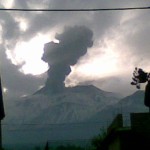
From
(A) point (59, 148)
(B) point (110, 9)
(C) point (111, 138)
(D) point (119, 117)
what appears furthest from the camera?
(A) point (59, 148)

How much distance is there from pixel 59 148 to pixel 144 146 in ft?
391

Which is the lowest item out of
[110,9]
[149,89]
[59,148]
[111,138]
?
[59,148]

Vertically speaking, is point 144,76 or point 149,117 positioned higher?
point 144,76

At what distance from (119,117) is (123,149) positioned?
5411 millimetres

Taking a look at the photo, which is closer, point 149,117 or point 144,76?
point 149,117

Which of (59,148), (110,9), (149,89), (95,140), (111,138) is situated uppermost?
(110,9)

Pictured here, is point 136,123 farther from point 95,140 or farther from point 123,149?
point 95,140

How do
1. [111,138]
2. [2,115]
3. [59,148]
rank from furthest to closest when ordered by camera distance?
[59,148], [2,115], [111,138]

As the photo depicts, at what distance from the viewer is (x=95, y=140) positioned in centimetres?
5778

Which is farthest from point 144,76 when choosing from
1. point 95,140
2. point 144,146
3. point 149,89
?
point 95,140

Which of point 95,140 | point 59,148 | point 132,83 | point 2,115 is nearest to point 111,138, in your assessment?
point 132,83

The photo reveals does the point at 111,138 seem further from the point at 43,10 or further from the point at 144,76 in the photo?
the point at 43,10

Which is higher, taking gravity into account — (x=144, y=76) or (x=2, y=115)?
(x=144, y=76)

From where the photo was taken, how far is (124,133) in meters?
24.8
